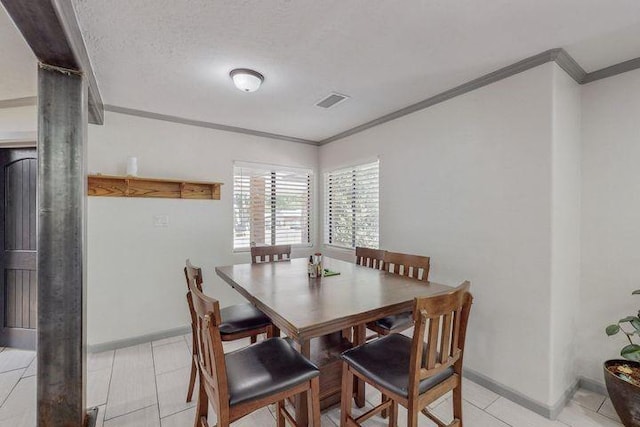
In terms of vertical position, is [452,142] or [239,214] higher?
[452,142]

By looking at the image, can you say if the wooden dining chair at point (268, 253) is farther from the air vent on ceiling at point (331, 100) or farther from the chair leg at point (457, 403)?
the chair leg at point (457, 403)

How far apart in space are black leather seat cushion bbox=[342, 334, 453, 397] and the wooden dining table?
0.17 metres

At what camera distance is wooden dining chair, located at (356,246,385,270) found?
9.30 ft

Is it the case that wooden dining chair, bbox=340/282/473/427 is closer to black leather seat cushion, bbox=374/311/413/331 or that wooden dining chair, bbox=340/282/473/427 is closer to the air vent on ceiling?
black leather seat cushion, bbox=374/311/413/331

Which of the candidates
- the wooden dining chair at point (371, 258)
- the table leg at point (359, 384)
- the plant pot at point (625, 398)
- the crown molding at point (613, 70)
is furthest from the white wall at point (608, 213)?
the table leg at point (359, 384)

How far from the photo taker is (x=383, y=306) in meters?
1.58

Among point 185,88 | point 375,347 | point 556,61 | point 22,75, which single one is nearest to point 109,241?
point 22,75

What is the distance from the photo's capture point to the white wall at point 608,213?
6.77 feet

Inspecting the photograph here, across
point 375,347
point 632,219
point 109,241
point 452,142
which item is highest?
point 452,142

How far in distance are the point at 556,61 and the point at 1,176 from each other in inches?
192

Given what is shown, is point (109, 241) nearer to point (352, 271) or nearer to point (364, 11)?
point (352, 271)

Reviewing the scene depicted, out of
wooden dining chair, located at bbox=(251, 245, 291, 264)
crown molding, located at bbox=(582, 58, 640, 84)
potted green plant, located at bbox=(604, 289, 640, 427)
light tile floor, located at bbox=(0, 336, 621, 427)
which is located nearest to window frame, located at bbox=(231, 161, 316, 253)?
wooden dining chair, located at bbox=(251, 245, 291, 264)

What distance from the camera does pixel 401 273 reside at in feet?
8.29

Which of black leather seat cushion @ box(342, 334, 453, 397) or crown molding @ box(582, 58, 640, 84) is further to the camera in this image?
crown molding @ box(582, 58, 640, 84)
